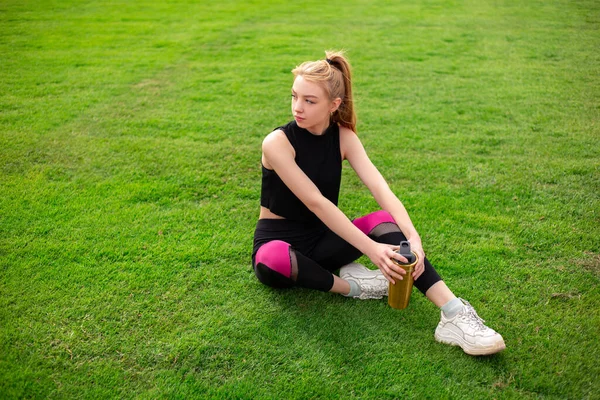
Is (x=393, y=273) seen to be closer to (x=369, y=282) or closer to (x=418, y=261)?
(x=418, y=261)

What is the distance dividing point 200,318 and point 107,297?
60 centimetres

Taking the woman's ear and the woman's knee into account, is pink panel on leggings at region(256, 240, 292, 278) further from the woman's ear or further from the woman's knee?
the woman's ear

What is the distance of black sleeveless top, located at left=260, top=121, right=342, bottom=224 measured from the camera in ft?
10.3

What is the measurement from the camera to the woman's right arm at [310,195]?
2.88 m

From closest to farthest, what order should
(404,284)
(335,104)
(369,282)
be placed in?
(404,284)
(335,104)
(369,282)

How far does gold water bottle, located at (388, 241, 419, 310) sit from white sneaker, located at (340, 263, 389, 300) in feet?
0.71

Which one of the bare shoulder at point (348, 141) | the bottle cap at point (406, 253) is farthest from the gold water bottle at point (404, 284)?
the bare shoulder at point (348, 141)

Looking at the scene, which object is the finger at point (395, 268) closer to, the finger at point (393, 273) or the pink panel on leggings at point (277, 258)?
the finger at point (393, 273)

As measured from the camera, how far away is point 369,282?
3.16 m

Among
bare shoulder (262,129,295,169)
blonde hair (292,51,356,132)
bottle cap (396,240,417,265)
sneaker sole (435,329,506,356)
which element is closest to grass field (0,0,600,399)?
sneaker sole (435,329,506,356)

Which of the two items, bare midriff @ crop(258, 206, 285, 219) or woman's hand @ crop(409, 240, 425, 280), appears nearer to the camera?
woman's hand @ crop(409, 240, 425, 280)

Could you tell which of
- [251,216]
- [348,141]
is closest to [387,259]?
[348,141]

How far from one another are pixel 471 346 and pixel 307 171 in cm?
135

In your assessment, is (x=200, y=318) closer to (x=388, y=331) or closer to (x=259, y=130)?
(x=388, y=331)
